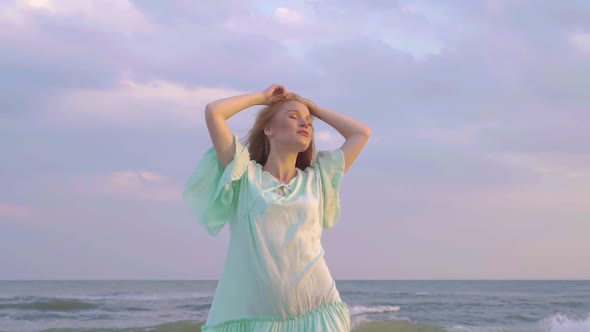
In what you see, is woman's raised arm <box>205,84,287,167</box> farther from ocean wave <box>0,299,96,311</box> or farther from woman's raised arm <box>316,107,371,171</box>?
ocean wave <box>0,299,96,311</box>

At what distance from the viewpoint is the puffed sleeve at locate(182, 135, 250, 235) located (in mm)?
2975

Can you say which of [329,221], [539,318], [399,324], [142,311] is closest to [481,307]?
[539,318]

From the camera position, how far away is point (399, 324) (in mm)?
10359

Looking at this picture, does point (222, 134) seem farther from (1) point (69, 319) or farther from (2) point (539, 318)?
(2) point (539, 318)

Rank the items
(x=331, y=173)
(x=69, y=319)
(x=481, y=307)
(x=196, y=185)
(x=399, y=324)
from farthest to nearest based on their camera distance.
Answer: (x=481, y=307) → (x=69, y=319) → (x=399, y=324) → (x=331, y=173) → (x=196, y=185)

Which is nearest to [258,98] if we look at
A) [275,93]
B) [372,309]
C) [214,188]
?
[275,93]

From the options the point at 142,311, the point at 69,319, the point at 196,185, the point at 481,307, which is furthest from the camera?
the point at 481,307

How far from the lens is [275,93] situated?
10.5ft

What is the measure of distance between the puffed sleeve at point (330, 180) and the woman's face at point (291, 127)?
0.13 metres

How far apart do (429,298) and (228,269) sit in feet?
73.2

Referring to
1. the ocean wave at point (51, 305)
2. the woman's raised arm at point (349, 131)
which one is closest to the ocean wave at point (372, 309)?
the ocean wave at point (51, 305)

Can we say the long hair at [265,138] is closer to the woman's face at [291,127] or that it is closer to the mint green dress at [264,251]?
the woman's face at [291,127]

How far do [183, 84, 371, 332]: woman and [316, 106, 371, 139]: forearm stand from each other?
0.02m

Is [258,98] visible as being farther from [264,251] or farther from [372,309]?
[372,309]
